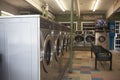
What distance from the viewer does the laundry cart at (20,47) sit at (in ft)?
7.16

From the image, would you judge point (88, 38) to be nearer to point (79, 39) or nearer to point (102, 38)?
point (79, 39)

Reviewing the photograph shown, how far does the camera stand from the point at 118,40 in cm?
1305

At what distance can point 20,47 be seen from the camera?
2287 mm

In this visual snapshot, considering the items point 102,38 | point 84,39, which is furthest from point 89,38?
point 102,38

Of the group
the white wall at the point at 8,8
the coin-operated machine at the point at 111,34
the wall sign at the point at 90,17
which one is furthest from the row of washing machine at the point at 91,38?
the white wall at the point at 8,8

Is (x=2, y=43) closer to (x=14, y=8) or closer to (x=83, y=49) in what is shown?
(x=14, y=8)

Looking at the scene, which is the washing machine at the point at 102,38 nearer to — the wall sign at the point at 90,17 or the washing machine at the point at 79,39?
the washing machine at the point at 79,39

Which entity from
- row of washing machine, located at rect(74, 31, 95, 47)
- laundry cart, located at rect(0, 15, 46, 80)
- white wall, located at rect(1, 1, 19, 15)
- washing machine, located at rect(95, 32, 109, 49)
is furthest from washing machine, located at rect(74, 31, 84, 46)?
laundry cart, located at rect(0, 15, 46, 80)

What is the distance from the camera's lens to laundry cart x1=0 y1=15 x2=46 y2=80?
2.18 m

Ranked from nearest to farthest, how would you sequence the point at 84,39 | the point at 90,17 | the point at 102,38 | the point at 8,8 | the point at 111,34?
the point at 8,8, the point at 102,38, the point at 84,39, the point at 111,34, the point at 90,17

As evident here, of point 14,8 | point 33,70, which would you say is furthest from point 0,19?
point 14,8

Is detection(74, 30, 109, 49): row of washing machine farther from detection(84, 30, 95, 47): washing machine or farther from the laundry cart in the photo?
the laundry cart

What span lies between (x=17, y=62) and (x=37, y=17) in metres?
0.74

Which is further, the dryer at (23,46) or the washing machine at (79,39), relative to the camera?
the washing machine at (79,39)
